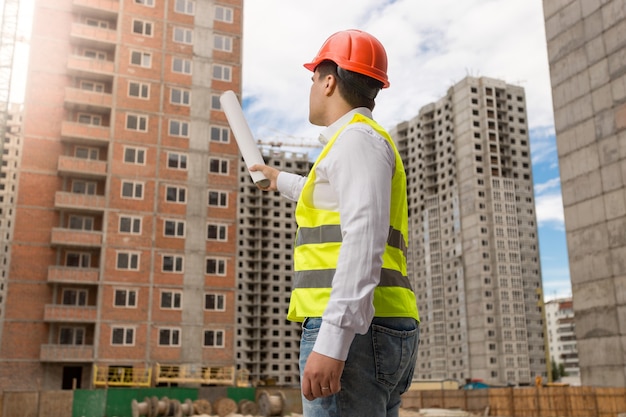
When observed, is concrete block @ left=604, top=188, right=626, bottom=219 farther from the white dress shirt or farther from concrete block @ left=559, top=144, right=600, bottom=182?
the white dress shirt

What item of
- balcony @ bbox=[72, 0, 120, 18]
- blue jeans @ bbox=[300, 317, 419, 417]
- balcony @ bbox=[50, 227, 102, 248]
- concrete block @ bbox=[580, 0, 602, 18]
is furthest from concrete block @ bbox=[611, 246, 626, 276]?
balcony @ bbox=[72, 0, 120, 18]

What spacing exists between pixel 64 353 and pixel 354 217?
4238 centimetres

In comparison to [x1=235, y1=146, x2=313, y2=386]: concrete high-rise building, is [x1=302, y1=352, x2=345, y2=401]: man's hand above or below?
below

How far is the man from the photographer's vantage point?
2043 millimetres

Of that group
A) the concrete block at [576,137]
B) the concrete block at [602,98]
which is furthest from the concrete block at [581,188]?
the concrete block at [602,98]

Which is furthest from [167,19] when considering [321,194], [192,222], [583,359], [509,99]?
[509,99]

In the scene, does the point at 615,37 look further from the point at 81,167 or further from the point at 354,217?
the point at 354,217

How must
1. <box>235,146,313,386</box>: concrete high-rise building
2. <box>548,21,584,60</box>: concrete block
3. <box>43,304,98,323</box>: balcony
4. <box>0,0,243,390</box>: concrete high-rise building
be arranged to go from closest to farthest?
<box>548,21,584,60</box>: concrete block < <box>43,304,98,323</box>: balcony < <box>0,0,243,390</box>: concrete high-rise building < <box>235,146,313,386</box>: concrete high-rise building

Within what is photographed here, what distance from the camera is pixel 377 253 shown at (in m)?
2.10

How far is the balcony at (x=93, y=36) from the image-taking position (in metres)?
46.2

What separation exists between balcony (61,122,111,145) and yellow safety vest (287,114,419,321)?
45.2 metres

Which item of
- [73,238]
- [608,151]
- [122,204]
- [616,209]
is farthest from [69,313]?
[608,151]

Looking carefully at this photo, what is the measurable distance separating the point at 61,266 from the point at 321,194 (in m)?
43.3

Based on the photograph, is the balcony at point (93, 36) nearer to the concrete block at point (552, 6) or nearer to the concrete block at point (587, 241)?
the concrete block at point (552, 6)
